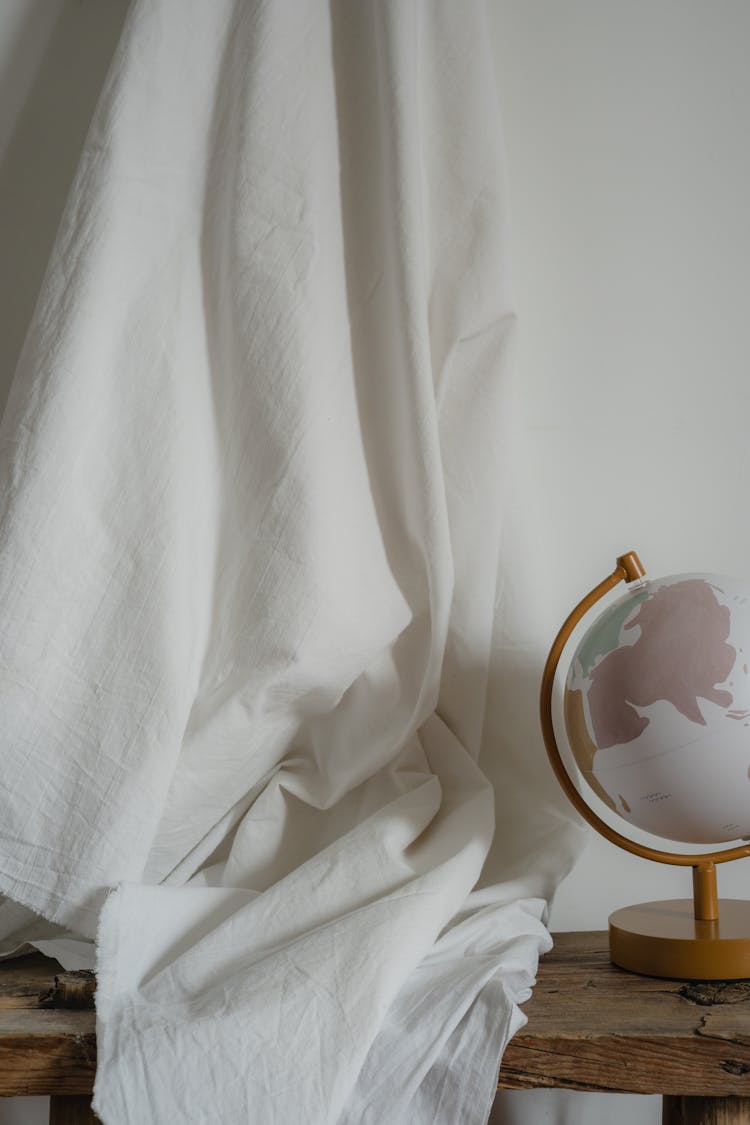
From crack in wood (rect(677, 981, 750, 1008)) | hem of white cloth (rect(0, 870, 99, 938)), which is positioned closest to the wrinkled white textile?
hem of white cloth (rect(0, 870, 99, 938))

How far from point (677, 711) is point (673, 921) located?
0.18 m

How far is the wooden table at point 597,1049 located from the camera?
0.56 m

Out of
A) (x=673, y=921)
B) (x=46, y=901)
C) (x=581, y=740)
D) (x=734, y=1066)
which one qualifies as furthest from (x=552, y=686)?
(x=46, y=901)

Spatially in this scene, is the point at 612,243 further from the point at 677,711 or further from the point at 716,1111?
the point at 716,1111

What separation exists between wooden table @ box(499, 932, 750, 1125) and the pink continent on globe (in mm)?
176

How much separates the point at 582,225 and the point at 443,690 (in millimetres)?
475

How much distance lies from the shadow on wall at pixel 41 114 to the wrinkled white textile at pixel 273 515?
0.54 ft

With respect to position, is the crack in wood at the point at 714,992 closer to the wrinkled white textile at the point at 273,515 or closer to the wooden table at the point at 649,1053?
the wooden table at the point at 649,1053

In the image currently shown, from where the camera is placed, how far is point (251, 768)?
0.80 meters

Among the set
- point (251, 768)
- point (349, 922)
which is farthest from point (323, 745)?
point (349, 922)

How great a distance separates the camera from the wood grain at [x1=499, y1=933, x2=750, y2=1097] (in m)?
0.56

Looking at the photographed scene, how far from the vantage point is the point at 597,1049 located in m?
0.57

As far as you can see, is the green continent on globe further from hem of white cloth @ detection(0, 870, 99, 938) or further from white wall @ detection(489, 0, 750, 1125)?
hem of white cloth @ detection(0, 870, 99, 938)

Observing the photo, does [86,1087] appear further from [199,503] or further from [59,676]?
[199,503]
